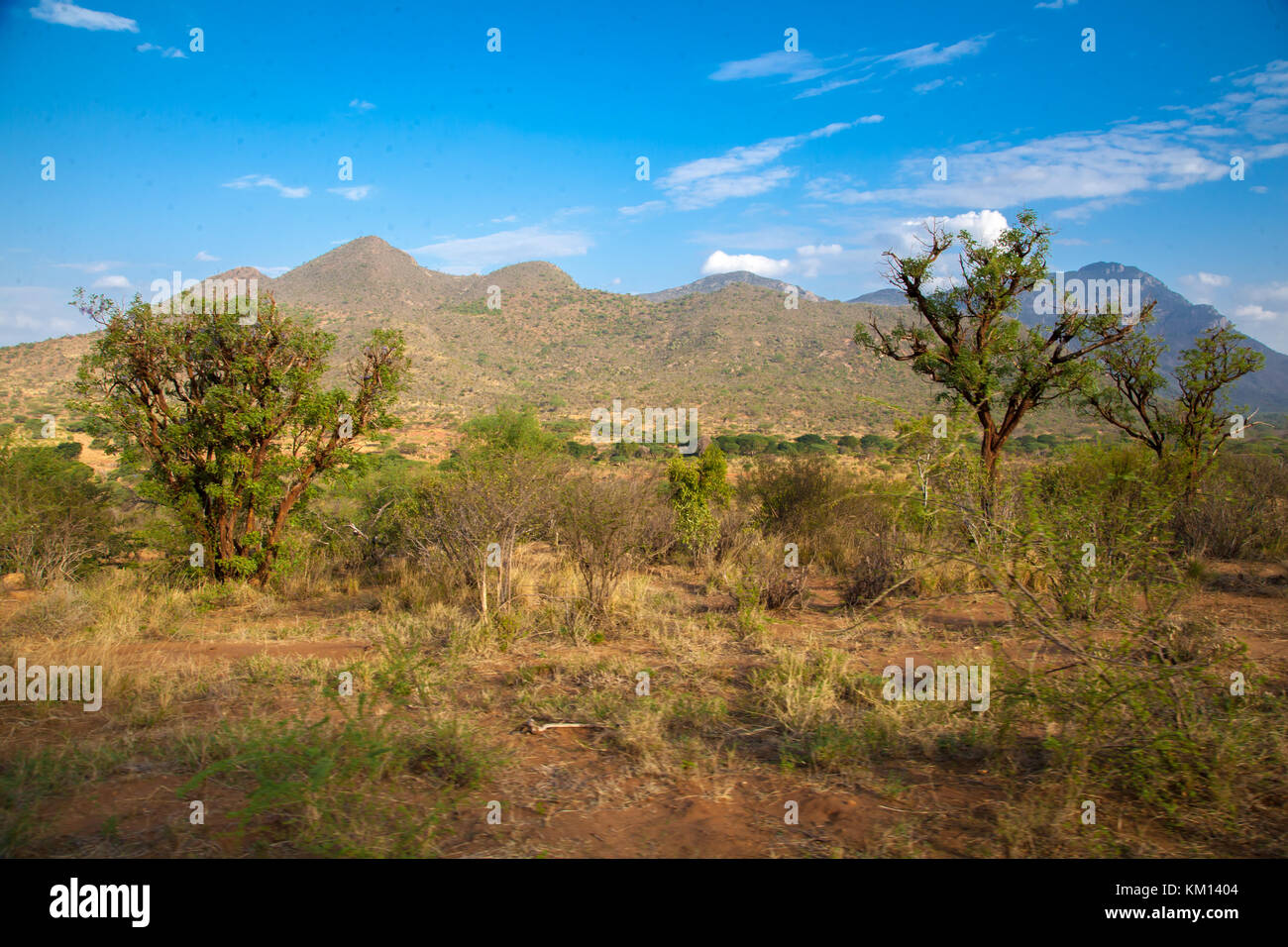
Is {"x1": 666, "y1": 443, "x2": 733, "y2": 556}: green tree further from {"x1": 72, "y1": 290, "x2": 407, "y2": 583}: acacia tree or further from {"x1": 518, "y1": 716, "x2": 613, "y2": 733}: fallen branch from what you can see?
{"x1": 518, "y1": 716, "x2": 613, "y2": 733}: fallen branch

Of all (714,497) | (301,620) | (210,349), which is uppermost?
(210,349)

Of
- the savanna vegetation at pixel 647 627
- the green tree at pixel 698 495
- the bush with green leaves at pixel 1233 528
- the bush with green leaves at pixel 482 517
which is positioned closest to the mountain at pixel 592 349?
the green tree at pixel 698 495

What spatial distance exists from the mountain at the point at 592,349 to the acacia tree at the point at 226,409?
29305 mm

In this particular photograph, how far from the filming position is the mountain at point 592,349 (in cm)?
4753

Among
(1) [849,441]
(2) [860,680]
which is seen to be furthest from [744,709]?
(1) [849,441]

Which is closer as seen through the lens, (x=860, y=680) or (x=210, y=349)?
(x=860, y=680)

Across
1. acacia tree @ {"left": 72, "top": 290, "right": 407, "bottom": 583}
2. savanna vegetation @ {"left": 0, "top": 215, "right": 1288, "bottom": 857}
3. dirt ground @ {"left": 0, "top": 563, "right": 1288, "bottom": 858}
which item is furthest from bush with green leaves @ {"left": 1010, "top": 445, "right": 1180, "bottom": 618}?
acacia tree @ {"left": 72, "top": 290, "right": 407, "bottom": 583}

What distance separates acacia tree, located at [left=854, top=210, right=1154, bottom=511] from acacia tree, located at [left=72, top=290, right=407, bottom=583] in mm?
9450

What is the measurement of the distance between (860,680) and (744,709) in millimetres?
1153

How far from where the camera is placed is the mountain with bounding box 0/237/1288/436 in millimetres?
47531

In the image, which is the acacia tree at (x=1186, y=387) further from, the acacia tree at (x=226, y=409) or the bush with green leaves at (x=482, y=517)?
the acacia tree at (x=226, y=409)

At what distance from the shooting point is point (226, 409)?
10.2 meters
